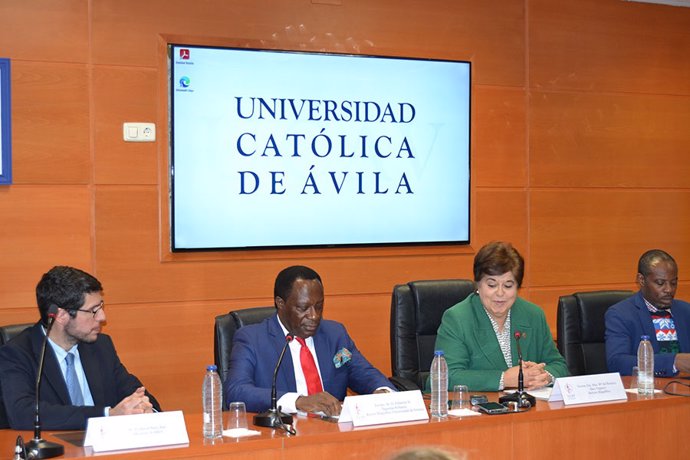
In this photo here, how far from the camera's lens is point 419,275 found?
5.68m

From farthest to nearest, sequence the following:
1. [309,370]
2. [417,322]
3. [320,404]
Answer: [417,322] < [309,370] < [320,404]

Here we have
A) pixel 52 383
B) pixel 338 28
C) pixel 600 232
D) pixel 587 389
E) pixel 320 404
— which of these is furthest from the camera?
pixel 600 232

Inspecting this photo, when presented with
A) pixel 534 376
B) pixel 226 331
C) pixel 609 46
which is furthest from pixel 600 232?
pixel 226 331

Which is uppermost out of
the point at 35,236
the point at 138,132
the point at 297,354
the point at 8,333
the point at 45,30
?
the point at 45,30

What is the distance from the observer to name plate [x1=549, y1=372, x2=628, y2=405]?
356cm

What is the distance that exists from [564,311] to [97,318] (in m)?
2.23

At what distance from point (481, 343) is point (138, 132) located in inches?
82.9

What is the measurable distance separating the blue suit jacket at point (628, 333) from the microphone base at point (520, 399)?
3.14ft

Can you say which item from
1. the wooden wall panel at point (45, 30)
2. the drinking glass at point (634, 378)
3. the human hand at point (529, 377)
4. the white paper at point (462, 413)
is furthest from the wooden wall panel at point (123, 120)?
the drinking glass at point (634, 378)

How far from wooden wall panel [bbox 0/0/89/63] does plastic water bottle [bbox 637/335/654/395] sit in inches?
120

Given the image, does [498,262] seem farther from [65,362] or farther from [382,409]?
[65,362]

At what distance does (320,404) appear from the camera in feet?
11.2

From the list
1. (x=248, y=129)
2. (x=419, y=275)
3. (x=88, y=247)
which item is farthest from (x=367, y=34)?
(x=88, y=247)

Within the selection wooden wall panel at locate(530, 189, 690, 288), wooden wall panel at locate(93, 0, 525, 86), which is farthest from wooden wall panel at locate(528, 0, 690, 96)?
wooden wall panel at locate(530, 189, 690, 288)
